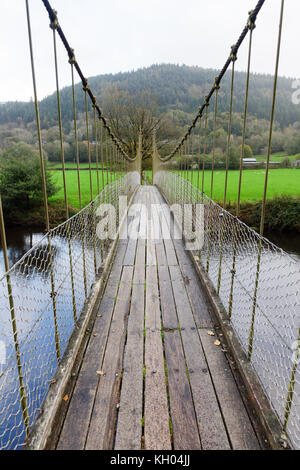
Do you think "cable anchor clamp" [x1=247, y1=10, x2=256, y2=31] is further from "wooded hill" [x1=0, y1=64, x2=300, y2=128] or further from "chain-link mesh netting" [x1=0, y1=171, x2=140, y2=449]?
"wooded hill" [x1=0, y1=64, x2=300, y2=128]

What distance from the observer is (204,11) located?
3.35 meters

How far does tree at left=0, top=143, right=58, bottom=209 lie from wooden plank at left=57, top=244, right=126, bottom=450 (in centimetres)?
889

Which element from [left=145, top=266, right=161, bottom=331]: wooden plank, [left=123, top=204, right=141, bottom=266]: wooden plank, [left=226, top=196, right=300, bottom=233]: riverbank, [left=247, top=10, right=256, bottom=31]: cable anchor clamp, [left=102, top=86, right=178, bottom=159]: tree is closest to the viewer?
[left=247, top=10, right=256, bottom=31]: cable anchor clamp

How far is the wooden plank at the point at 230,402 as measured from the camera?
989 millimetres

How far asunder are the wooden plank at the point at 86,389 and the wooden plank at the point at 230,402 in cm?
51

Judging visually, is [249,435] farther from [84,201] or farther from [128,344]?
[84,201]

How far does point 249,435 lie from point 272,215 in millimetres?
8405

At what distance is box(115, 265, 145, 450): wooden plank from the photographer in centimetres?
101

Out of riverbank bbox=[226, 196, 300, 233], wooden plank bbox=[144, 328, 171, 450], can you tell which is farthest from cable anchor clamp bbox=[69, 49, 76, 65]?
riverbank bbox=[226, 196, 300, 233]

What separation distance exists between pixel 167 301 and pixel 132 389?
2.86 ft

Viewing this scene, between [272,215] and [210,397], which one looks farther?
[272,215]

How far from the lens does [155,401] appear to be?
1174 mm

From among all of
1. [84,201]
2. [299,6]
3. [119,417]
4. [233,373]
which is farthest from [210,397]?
[84,201]

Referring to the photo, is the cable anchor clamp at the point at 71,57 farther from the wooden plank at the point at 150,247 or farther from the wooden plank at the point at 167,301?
the wooden plank at the point at 150,247
